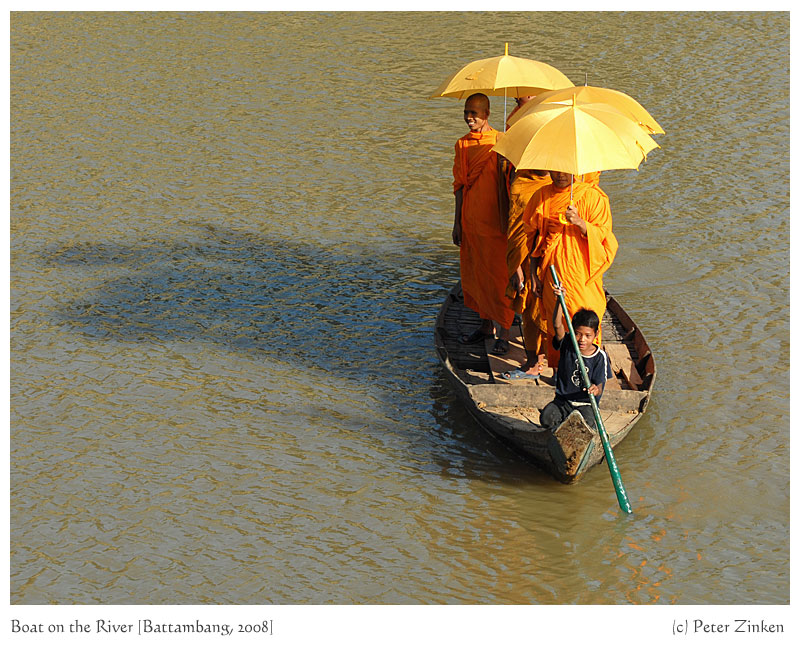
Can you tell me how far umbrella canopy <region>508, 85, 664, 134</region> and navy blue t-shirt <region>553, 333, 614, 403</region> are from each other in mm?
1768

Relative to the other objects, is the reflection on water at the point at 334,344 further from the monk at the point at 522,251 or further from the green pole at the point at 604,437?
the monk at the point at 522,251

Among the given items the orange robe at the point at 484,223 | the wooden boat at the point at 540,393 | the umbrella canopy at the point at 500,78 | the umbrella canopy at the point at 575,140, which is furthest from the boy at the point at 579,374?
the umbrella canopy at the point at 500,78

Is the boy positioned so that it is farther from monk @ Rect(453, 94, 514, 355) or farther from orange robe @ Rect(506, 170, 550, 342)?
monk @ Rect(453, 94, 514, 355)

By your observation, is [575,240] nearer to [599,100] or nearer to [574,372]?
[574,372]

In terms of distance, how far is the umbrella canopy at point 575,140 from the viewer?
23.7 ft

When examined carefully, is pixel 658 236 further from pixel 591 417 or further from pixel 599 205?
pixel 591 417

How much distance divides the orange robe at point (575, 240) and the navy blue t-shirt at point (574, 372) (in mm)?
508

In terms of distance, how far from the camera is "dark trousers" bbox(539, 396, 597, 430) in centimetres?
718

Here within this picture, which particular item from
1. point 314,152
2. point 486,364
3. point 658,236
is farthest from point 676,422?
point 314,152

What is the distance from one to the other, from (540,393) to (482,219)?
5.16 feet

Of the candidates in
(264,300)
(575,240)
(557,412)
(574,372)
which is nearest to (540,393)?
(557,412)

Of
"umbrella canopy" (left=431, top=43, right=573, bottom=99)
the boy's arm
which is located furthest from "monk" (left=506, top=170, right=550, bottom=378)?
the boy's arm

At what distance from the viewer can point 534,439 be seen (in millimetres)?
7406

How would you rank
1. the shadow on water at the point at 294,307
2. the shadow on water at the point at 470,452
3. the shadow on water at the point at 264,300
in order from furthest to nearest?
1. the shadow on water at the point at 264,300
2. the shadow on water at the point at 294,307
3. the shadow on water at the point at 470,452
